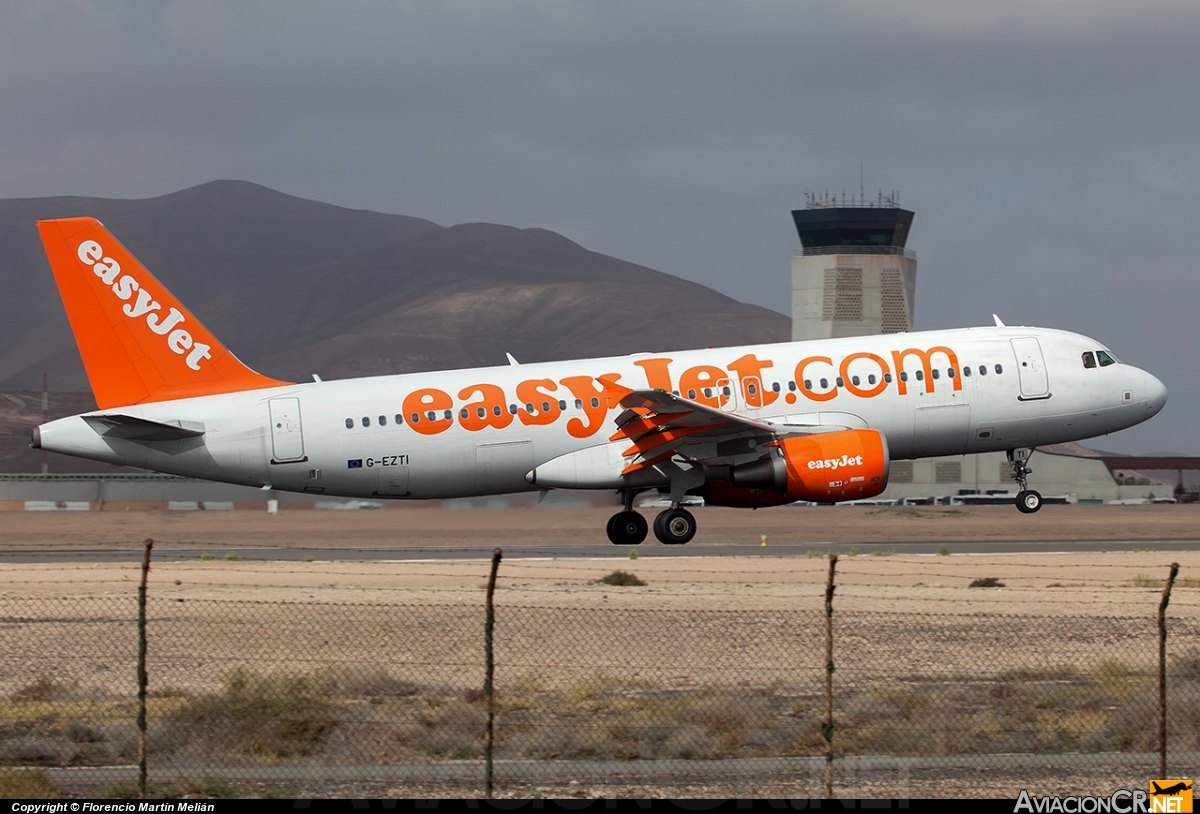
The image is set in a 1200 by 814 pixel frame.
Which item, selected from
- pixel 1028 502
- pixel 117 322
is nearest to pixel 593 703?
pixel 117 322

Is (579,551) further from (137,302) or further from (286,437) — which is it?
(137,302)

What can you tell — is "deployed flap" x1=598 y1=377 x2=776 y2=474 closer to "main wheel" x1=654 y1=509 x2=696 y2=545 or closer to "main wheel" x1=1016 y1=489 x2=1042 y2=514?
"main wheel" x1=654 y1=509 x2=696 y2=545

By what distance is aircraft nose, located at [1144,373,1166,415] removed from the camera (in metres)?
36.9

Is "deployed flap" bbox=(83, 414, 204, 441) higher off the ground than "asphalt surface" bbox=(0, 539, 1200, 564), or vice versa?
"deployed flap" bbox=(83, 414, 204, 441)

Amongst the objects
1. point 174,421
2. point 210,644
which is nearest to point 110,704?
point 210,644

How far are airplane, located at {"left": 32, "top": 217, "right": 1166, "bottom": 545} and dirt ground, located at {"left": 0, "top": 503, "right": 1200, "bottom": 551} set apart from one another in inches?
243

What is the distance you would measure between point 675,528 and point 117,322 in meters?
13.4

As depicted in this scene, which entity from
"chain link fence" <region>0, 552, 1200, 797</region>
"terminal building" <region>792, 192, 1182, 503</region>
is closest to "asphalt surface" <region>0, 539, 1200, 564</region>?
"chain link fence" <region>0, 552, 1200, 797</region>

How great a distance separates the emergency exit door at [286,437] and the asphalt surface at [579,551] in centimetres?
264

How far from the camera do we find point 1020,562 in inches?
1294

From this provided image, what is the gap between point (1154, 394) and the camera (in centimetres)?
3703

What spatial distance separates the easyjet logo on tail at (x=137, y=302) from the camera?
33.4 meters

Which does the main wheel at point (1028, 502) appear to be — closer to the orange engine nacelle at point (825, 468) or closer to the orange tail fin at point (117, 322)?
the orange engine nacelle at point (825, 468)

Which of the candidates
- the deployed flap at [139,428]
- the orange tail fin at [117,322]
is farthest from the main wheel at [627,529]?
the deployed flap at [139,428]
